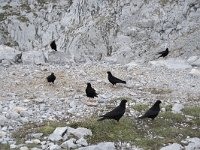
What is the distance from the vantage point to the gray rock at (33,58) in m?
32.2

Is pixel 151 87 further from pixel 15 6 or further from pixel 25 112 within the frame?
pixel 15 6

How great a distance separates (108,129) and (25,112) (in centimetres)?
420

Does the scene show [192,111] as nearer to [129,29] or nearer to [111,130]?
[111,130]

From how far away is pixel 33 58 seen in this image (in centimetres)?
3281

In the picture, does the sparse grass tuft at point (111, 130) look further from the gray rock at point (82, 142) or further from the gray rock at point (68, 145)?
the gray rock at point (68, 145)

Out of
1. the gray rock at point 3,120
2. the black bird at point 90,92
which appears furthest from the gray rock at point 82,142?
the black bird at point 90,92

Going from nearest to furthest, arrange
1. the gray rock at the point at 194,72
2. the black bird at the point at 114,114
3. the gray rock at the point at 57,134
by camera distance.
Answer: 1. the gray rock at the point at 57,134
2. the black bird at the point at 114,114
3. the gray rock at the point at 194,72

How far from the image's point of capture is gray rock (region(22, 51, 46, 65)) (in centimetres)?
3216

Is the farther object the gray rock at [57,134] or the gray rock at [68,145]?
the gray rock at [57,134]

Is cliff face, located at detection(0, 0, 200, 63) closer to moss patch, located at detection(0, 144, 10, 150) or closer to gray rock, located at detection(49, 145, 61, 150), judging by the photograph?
moss patch, located at detection(0, 144, 10, 150)

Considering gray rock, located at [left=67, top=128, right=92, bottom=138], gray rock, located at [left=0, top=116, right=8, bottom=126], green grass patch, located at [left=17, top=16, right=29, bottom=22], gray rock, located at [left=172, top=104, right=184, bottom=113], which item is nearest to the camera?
gray rock, located at [left=67, top=128, right=92, bottom=138]

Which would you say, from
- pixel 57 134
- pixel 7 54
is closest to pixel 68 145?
pixel 57 134

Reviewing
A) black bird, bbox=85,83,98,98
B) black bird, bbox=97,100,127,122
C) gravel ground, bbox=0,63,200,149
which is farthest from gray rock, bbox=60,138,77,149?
black bird, bbox=85,83,98,98

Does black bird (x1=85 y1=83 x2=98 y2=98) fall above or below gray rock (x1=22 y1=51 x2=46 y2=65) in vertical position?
below
